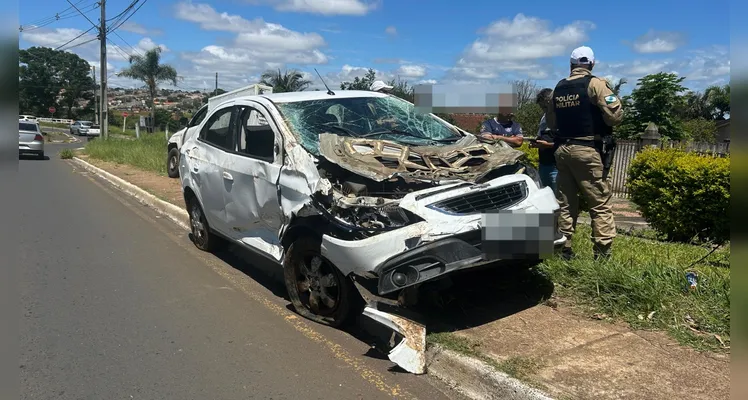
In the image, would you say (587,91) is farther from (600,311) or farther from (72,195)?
(72,195)

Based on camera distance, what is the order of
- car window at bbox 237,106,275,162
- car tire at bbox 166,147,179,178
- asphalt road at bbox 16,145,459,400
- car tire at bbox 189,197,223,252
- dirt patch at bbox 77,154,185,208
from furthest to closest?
car tire at bbox 166,147,179,178 → dirt patch at bbox 77,154,185,208 → car tire at bbox 189,197,223,252 → car window at bbox 237,106,275,162 → asphalt road at bbox 16,145,459,400

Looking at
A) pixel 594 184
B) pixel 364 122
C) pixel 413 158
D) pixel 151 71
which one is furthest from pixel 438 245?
pixel 151 71

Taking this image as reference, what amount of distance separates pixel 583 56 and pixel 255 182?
10.1 ft

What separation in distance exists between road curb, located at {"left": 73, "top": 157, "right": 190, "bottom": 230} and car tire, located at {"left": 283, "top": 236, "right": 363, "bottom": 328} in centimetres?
449

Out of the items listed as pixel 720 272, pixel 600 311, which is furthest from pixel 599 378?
pixel 720 272

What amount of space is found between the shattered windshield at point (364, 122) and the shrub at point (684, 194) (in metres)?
3.36

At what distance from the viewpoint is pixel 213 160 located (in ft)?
19.0

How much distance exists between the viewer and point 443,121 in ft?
18.6

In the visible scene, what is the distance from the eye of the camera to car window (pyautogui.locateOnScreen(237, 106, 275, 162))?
490 centimetres

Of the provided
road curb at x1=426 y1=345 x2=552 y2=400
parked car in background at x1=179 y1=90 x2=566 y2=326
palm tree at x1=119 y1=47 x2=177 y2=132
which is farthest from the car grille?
palm tree at x1=119 y1=47 x2=177 y2=132

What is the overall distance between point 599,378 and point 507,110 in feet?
11.2

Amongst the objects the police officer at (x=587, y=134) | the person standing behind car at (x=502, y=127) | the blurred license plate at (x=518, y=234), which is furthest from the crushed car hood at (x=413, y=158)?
the person standing behind car at (x=502, y=127)

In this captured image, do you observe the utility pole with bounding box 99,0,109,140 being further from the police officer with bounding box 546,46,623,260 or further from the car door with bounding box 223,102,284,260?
the police officer with bounding box 546,46,623,260

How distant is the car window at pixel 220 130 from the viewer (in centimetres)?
564
